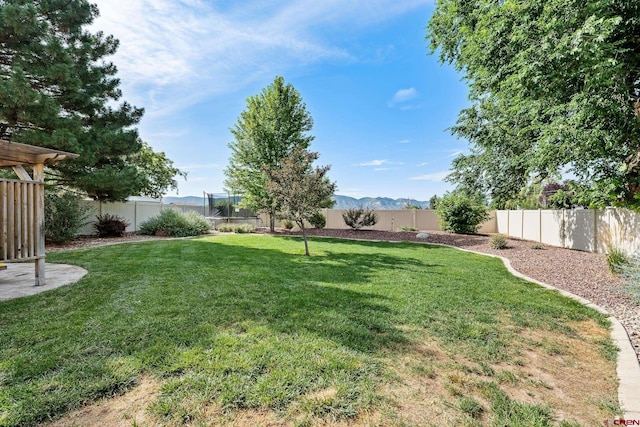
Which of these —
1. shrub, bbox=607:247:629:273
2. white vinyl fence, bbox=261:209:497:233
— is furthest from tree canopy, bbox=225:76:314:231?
shrub, bbox=607:247:629:273

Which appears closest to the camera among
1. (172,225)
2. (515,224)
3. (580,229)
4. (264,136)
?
(580,229)

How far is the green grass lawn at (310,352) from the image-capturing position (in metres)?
1.98

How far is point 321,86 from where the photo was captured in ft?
39.5

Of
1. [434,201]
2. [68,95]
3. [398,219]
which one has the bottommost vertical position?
[398,219]

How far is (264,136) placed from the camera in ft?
52.0

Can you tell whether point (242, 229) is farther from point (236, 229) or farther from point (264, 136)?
point (264, 136)

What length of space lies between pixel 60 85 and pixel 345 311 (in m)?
12.3

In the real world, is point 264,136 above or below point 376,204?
above

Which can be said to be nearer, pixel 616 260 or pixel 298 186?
pixel 616 260

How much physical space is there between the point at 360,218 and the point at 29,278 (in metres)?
13.4

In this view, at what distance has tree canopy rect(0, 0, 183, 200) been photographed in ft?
29.2

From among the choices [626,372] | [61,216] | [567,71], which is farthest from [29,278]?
[567,71]

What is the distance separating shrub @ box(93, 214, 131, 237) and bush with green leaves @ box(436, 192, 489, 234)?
15396 millimetres

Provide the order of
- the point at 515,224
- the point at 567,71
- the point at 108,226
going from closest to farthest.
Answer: the point at 567,71
the point at 108,226
the point at 515,224
